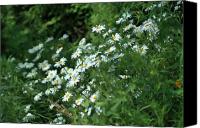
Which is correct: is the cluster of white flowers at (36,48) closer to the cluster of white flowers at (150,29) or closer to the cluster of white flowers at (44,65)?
the cluster of white flowers at (44,65)

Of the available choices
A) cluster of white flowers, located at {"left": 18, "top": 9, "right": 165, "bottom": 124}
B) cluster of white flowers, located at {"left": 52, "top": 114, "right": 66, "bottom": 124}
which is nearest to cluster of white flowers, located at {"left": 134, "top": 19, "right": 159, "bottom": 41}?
cluster of white flowers, located at {"left": 18, "top": 9, "right": 165, "bottom": 124}

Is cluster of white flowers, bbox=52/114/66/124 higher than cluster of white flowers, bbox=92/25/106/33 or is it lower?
lower

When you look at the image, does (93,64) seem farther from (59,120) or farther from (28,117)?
(28,117)

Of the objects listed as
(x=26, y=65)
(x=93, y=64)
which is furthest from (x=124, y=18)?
(x=26, y=65)

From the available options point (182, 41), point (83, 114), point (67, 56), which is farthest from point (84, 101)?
point (182, 41)

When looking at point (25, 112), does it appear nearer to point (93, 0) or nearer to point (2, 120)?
point (2, 120)

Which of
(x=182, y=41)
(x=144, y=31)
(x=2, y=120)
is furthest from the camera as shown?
(x=2, y=120)

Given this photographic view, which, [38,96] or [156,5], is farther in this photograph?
[38,96]

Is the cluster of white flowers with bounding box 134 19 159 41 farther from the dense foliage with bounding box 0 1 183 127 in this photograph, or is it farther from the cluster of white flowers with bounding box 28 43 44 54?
the cluster of white flowers with bounding box 28 43 44 54
